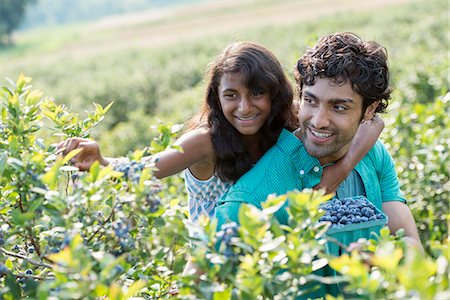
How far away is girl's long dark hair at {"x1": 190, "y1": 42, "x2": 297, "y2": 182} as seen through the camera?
2709mm

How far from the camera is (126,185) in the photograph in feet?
5.79

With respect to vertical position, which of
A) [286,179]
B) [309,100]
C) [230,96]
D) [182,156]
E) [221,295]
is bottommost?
[221,295]

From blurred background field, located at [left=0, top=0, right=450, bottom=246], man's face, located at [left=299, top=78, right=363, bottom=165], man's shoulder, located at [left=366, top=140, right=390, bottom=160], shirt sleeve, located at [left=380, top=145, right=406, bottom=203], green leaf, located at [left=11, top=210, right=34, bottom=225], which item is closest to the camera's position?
green leaf, located at [left=11, top=210, right=34, bottom=225]

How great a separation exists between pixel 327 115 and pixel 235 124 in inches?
22.4

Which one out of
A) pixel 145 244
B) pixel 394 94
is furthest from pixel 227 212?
pixel 394 94

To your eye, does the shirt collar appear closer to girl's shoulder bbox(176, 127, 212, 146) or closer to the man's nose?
the man's nose

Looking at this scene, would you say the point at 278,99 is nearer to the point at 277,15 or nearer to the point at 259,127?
the point at 259,127

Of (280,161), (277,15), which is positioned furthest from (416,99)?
(277,15)

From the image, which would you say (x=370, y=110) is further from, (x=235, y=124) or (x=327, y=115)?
(x=235, y=124)

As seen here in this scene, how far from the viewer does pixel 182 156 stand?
2.55 m

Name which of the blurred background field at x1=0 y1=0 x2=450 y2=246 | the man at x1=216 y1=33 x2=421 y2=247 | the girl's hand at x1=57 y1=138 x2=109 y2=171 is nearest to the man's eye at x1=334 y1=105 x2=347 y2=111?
the man at x1=216 y1=33 x2=421 y2=247

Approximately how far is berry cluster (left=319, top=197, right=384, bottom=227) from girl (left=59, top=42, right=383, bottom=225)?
448mm

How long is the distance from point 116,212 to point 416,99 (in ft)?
16.4

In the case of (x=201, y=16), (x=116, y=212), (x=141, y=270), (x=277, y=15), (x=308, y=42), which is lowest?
(x=141, y=270)
